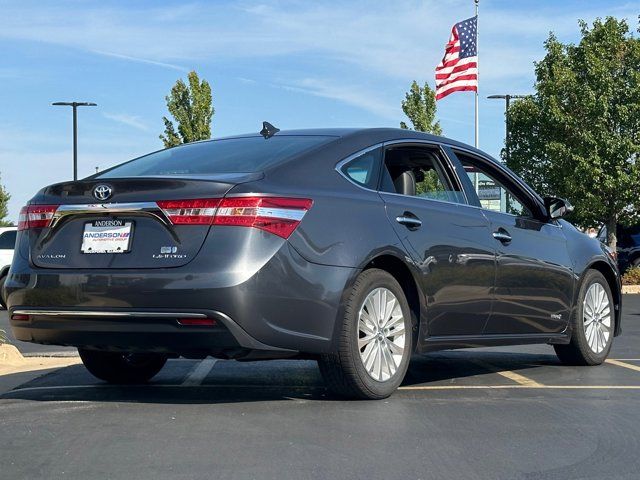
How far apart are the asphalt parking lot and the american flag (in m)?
22.9

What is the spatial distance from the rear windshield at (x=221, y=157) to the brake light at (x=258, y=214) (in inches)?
15.0

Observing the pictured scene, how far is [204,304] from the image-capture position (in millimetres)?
5281

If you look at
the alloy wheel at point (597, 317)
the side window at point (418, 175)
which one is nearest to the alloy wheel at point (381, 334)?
the side window at point (418, 175)

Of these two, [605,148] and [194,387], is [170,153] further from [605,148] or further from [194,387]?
[605,148]

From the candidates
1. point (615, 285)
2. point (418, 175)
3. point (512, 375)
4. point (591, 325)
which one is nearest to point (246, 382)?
point (418, 175)

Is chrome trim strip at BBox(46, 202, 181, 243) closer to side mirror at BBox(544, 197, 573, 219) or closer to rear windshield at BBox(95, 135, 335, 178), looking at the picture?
rear windshield at BBox(95, 135, 335, 178)

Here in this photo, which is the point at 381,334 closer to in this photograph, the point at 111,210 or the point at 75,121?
the point at 111,210

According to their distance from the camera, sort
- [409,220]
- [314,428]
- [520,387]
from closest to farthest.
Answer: [314,428] → [409,220] → [520,387]

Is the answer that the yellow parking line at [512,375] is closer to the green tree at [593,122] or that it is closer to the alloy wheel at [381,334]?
the alloy wheel at [381,334]

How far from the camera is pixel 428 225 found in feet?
20.9

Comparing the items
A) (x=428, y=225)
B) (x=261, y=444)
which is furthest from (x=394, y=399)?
(x=261, y=444)

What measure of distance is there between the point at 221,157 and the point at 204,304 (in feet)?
4.18


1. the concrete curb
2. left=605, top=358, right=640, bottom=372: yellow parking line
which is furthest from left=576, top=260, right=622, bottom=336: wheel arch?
the concrete curb

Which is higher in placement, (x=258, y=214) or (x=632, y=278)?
(x=258, y=214)
